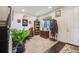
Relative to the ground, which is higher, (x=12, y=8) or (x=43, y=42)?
(x=12, y=8)

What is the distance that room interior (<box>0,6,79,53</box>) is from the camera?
2.15 meters

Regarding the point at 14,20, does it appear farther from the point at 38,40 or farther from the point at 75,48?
the point at 75,48

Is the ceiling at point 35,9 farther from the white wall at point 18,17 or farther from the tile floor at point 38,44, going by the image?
the tile floor at point 38,44

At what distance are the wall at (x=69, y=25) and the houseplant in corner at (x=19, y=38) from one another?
538 mm

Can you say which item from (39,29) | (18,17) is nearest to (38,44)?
(39,29)

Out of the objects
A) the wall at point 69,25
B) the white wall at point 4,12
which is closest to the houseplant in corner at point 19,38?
the white wall at point 4,12

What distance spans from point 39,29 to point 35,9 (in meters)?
0.35

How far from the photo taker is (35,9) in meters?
2.20

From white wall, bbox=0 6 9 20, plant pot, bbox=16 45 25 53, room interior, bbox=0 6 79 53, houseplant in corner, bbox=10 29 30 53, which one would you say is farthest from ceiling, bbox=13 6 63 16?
plant pot, bbox=16 45 25 53

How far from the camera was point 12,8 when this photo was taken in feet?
7.13

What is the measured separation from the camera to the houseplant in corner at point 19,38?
217 centimetres
